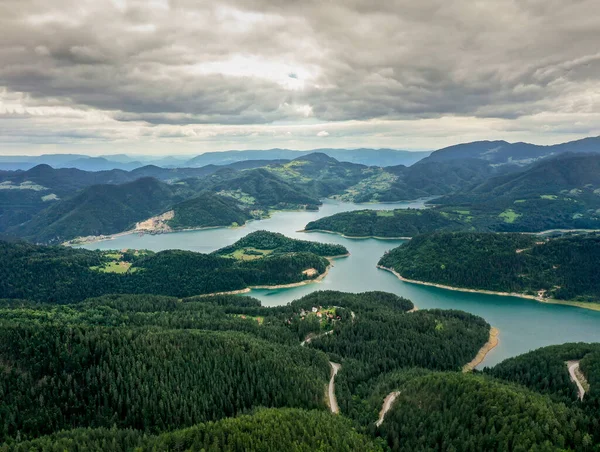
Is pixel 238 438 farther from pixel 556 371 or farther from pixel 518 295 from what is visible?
pixel 518 295

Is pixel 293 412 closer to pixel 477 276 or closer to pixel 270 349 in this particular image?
pixel 270 349

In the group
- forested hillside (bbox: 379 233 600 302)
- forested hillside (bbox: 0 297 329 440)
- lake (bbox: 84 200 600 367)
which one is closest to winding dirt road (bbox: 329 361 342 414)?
forested hillside (bbox: 0 297 329 440)

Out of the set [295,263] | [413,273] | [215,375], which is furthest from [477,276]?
[215,375]

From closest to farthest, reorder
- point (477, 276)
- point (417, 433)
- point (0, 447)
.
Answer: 1. point (0, 447)
2. point (417, 433)
3. point (477, 276)

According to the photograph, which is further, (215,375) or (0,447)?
(215,375)

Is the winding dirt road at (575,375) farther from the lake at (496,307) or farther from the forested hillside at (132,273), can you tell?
the forested hillside at (132,273)

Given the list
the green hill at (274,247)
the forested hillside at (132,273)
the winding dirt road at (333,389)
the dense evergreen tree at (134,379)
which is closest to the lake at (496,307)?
the forested hillside at (132,273)

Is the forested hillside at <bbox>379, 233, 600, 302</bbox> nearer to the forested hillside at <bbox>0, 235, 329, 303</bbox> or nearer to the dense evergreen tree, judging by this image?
the forested hillside at <bbox>0, 235, 329, 303</bbox>
